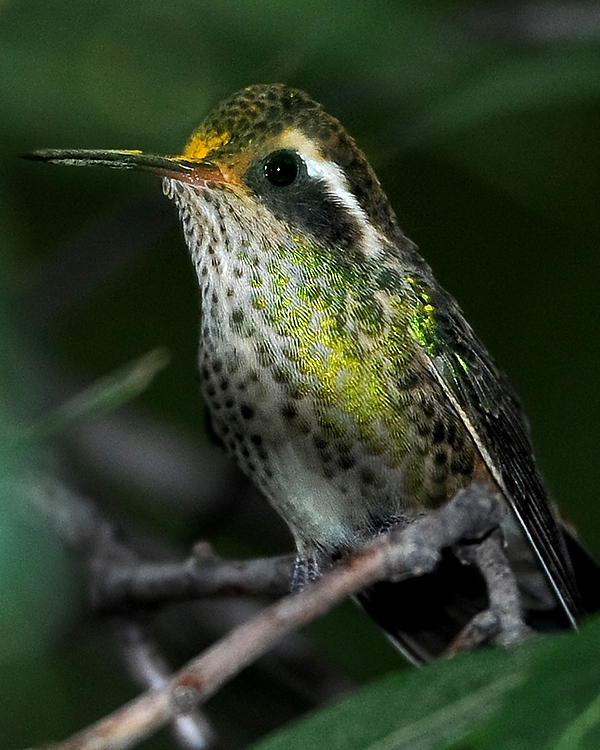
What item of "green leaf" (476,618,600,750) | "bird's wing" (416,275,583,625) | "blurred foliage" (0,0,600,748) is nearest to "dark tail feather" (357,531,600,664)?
"bird's wing" (416,275,583,625)

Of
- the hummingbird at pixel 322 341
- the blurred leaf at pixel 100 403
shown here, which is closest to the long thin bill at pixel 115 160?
the hummingbird at pixel 322 341

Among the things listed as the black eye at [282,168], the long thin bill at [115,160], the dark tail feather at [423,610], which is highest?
the long thin bill at [115,160]

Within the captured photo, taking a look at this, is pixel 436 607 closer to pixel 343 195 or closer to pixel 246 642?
pixel 343 195

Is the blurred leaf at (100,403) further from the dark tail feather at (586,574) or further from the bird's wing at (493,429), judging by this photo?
the dark tail feather at (586,574)

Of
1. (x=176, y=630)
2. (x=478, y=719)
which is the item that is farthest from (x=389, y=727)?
(x=176, y=630)

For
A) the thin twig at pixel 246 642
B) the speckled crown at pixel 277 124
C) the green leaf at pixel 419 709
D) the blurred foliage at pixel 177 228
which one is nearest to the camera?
the thin twig at pixel 246 642

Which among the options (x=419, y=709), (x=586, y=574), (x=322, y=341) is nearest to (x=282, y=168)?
(x=322, y=341)

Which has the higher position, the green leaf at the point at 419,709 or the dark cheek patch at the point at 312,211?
the dark cheek patch at the point at 312,211

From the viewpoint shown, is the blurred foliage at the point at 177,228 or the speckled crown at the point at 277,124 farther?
the blurred foliage at the point at 177,228
